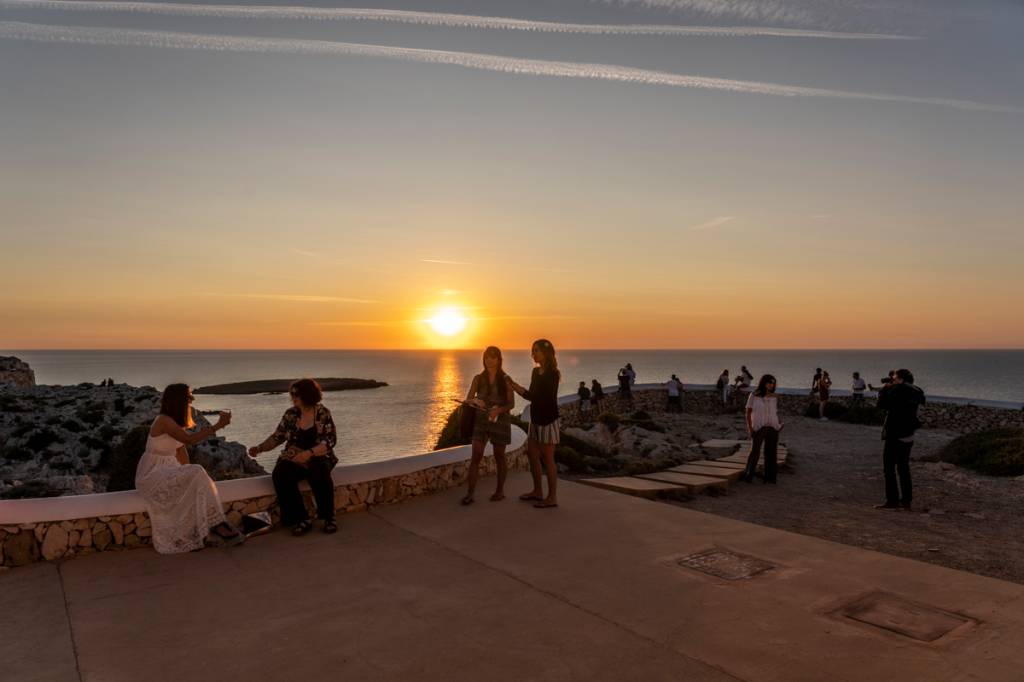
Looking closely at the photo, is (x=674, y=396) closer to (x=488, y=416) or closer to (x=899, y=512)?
(x=899, y=512)

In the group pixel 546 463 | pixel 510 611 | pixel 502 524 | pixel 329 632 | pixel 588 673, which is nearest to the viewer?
pixel 588 673

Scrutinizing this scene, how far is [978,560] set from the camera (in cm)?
685

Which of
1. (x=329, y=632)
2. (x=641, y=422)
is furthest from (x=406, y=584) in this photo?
(x=641, y=422)

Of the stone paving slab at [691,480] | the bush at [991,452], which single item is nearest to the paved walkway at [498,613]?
the stone paving slab at [691,480]

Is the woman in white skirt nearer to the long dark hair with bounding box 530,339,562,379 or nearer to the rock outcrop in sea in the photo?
the long dark hair with bounding box 530,339,562,379

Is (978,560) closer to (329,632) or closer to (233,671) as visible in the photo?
(329,632)

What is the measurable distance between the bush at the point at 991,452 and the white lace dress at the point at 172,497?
13824 millimetres

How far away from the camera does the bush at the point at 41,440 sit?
62.8ft

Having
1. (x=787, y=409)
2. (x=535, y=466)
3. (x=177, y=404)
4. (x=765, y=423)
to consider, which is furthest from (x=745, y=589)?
(x=787, y=409)

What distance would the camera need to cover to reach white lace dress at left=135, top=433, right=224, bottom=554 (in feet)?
19.0

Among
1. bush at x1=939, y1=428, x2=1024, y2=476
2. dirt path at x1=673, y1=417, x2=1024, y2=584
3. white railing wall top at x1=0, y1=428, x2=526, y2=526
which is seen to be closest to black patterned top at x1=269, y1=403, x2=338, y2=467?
white railing wall top at x1=0, y1=428, x2=526, y2=526

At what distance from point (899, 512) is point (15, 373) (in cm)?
4273

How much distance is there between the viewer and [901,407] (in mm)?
8773

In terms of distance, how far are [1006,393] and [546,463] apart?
10758 cm
